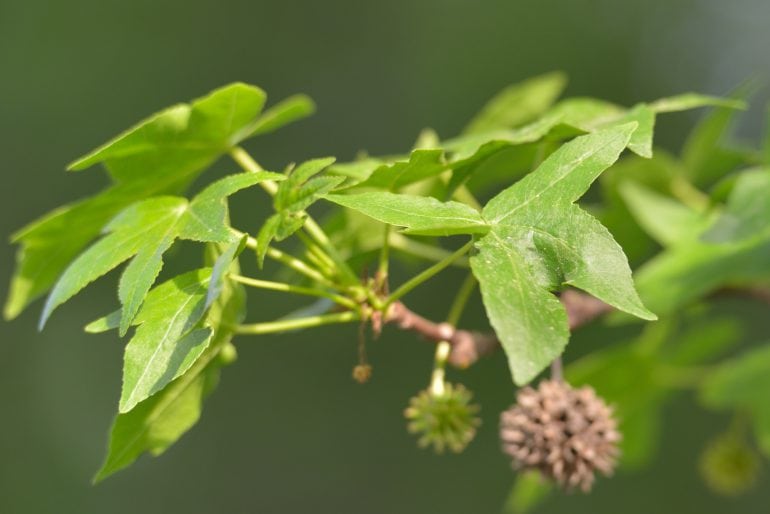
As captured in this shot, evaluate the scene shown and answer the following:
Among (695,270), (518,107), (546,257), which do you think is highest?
(546,257)

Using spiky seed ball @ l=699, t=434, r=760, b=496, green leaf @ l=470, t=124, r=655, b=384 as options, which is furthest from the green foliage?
spiky seed ball @ l=699, t=434, r=760, b=496

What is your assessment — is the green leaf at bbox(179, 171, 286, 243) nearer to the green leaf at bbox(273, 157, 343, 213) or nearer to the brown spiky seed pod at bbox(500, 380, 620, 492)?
the green leaf at bbox(273, 157, 343, 213)

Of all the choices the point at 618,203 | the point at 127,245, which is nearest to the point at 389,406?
the point at 618,203

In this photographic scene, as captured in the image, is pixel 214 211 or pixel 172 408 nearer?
pixel 214 211

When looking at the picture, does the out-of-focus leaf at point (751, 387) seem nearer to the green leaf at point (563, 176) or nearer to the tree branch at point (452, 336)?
the tree branch at point (452, 336)

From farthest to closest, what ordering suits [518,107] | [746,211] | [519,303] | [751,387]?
[751,387], [518,107], [746,211], [519,303]

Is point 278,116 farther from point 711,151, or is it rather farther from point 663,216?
point 711,151

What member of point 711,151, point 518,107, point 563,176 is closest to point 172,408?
point 563,176

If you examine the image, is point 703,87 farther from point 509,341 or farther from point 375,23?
point 509,341
